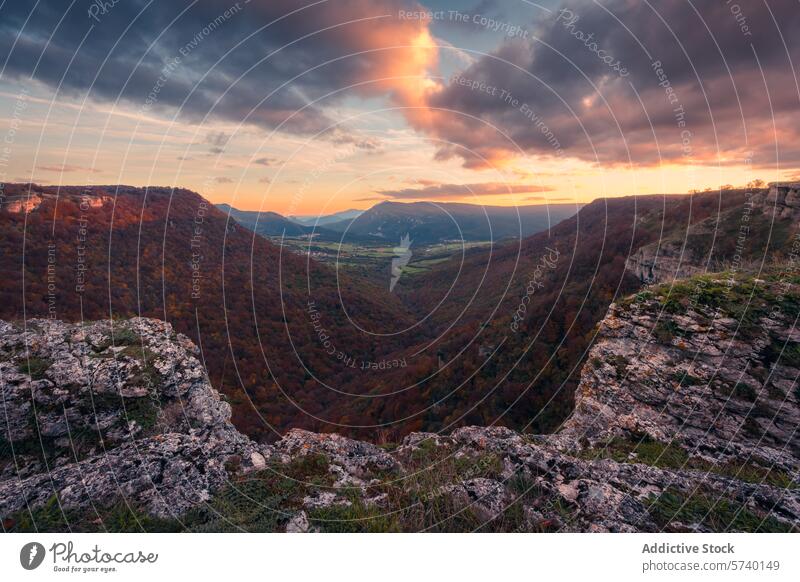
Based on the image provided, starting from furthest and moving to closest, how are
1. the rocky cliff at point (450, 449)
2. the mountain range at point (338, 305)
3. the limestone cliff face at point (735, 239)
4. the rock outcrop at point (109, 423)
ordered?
the mountain range at point (338, 305), the limestone cliff face at point (735, 239), the rock outcrop at point (109, 423), the rocky cliff at point (450, 449)

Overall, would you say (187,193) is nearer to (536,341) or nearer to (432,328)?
(432,328)

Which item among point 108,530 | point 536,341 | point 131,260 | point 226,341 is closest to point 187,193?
point 131,260

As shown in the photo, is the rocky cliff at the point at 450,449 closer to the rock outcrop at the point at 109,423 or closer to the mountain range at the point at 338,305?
the rock outcrop at the point at 109,423

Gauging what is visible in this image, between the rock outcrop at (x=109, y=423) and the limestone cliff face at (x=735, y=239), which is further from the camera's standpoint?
the limestone cliff face at (x=735, y=239)

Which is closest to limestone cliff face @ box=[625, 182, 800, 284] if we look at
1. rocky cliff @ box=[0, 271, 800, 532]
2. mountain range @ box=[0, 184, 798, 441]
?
mountain range @ box=[0, 184, 798, 441]

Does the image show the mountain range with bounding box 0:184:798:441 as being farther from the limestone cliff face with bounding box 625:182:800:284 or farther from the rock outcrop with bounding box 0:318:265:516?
the rock outcrop with bounding box 0:318:265:516

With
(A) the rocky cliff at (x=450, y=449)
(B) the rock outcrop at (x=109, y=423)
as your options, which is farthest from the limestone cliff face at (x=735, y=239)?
(B) the rock outcrop at (x=109, y=423)

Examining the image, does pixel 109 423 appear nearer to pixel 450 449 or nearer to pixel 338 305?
pixel 450 449

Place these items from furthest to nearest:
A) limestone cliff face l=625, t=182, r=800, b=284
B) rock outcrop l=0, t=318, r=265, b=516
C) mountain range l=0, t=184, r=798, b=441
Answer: mountain range l=0, t=184, r=798, b=441 < limestone cliff face l=625, t=182, r=800, b=284 < rock outcrop l=0, t=318, r=265, b=516
